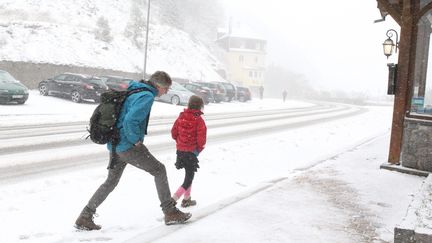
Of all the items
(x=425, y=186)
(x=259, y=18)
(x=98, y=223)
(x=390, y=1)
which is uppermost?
(x=259, y=18)

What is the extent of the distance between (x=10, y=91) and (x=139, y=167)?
16.8m

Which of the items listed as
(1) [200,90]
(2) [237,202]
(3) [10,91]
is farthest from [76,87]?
(2) [237,202]

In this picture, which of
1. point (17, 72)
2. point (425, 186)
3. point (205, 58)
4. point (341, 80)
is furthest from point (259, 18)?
point (425, 186)

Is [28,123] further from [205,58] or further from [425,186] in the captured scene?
[205,58]

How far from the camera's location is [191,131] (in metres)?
5.46

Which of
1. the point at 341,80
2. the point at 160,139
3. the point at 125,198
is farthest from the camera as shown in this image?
the point at 341,80

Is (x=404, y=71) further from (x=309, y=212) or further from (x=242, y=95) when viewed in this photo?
(x=242, y=95)

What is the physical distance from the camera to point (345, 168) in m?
8.91

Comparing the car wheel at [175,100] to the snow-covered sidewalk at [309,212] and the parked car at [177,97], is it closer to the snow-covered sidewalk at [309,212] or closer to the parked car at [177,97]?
the parked car at [177,97]

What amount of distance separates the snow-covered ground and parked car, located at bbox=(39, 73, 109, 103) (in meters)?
14.2

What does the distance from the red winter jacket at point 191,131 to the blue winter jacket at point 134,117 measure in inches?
35.4

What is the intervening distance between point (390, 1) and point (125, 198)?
23.1 feet

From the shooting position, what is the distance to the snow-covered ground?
15.6 feet

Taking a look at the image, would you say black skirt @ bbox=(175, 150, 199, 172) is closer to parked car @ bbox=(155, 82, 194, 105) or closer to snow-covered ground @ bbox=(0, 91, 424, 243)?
snow-covered ground @ bbox=(0, 91, 424, 243)
